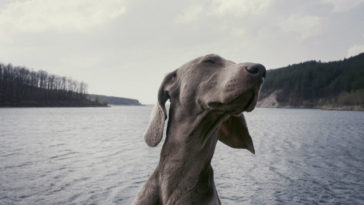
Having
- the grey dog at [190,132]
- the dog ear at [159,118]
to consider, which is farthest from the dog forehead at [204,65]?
the dog ear at [159,118]

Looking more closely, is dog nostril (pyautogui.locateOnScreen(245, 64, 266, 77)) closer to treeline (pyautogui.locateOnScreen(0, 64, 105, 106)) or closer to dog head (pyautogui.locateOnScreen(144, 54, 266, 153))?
dog head (pyautogui.locateOnScreen(144, 54, 266, 153))

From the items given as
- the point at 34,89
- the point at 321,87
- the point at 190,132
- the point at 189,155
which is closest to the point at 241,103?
the point at 190,132

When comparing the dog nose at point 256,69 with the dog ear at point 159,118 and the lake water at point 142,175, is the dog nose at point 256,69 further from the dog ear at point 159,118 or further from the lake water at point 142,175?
the lake water at point 142,175

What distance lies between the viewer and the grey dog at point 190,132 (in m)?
2.75

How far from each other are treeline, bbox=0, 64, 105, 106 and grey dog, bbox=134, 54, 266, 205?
397ft

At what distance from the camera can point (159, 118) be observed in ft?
9.85

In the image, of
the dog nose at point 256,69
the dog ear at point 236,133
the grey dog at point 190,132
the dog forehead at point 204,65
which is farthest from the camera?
the dog ear at point 236,133

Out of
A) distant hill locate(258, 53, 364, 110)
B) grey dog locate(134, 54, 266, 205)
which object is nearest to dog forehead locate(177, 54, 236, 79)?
grey dog locate(134, 54, 266, 205)

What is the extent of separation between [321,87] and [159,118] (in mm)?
167819

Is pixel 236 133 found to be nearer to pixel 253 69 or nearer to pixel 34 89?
pixel 253 69

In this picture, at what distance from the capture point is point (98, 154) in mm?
17656

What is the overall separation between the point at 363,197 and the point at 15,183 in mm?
11810

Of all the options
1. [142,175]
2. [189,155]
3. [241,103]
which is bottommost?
[142,175]

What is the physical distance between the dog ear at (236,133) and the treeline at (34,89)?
Answer: 397 feet
